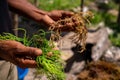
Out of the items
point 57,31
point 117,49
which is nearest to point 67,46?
point 117,49

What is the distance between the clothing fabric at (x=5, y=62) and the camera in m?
3.22

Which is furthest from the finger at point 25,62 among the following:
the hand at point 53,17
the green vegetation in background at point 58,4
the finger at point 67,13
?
the green vegetation in background at point 58,4

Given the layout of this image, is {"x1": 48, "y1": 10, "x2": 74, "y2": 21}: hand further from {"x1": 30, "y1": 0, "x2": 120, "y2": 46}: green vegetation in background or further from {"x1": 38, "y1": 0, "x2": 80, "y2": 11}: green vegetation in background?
{"x1": 38, "y1": 0, "x2": 80, "y2": 11}: green vegetation in background

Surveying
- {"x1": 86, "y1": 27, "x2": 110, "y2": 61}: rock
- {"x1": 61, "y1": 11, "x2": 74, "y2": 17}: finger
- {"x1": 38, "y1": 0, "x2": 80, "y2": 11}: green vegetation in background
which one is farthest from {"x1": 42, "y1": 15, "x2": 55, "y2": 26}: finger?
{"x1": 38, "y1": 0, "x2": 80, "y2": 11}: green vegetation in background

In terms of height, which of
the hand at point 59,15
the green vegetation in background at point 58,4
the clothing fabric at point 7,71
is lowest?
the green vegetation in background at point 58,4

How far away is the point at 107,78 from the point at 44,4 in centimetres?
483

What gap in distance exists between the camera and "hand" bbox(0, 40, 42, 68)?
247 cm

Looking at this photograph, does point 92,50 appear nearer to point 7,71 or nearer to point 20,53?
point 7,71

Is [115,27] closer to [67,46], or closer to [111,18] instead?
[111,18]

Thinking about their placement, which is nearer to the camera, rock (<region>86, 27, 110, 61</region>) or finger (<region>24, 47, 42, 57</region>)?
finger (<region>24, 47, 42, 57</region>)

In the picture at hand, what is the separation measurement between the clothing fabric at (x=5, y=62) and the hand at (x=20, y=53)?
69 centimetres

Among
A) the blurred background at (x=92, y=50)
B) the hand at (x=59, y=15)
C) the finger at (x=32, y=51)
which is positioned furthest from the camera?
the blurred background at (x=92, y=50)

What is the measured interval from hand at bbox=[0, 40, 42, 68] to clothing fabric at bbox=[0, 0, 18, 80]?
0.69 meters

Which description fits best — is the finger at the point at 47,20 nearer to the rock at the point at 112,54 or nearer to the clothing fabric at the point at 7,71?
the clothing fabric at the point at 7,71
